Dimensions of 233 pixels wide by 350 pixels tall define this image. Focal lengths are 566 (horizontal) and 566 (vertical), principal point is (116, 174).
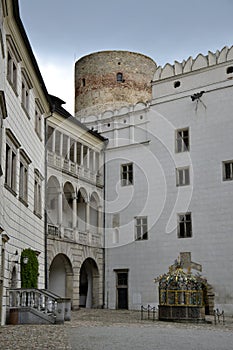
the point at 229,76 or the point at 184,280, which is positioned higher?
the point at 229,76

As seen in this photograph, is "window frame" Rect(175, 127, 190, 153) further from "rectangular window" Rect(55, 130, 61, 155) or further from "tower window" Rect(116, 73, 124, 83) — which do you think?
"tower window" Rect(116, 73, 124, 83)

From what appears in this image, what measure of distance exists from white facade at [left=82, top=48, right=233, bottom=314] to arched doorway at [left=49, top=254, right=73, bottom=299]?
302 centimetres

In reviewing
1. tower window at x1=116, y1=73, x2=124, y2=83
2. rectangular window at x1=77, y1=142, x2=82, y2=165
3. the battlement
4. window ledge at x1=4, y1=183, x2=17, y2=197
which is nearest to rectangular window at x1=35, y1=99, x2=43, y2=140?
window ledge at x1=4, y1=183, x2=17, y2=197

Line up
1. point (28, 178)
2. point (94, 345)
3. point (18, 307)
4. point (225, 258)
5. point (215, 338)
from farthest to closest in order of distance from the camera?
point (225, 258), point (28, 178), point (18, 307), point (215, 338), point (94, 345)

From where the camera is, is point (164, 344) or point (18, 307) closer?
point (164, 344)

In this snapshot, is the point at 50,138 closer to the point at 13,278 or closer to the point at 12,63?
the point at 12,63

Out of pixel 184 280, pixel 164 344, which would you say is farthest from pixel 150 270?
pixel 164 344

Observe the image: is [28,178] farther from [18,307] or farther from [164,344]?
[164,344]

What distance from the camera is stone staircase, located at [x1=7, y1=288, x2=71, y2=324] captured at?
54.1 ft

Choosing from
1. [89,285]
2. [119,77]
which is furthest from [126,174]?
[119,77]

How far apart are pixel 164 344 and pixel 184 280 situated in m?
9.63

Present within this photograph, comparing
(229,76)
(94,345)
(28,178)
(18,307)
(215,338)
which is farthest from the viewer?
(229,76)

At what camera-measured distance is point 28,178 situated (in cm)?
2005

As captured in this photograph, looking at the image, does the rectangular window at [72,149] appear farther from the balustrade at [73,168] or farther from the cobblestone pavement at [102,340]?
the cobblestone pavement at [102,340]
